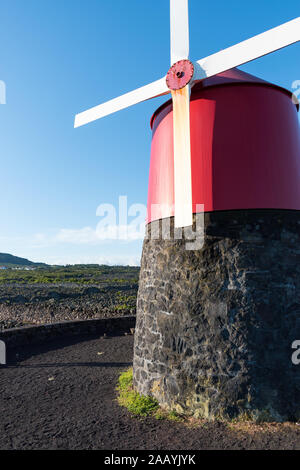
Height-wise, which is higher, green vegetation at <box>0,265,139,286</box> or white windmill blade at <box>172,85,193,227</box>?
white windmill blade at <box>172,85,193,227</box>

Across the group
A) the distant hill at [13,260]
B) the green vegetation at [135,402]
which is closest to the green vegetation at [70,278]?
the green vegetation at [135,402]

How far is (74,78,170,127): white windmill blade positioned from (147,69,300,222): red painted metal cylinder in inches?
38.2

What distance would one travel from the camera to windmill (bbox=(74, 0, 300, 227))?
6.55 meters

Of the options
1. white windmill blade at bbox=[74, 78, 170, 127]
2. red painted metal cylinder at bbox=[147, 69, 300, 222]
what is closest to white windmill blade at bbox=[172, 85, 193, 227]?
red painted metal cylinder at bbox=[147, 69, 300, 222]

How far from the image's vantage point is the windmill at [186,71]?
6.55 m

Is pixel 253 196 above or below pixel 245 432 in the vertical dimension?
above

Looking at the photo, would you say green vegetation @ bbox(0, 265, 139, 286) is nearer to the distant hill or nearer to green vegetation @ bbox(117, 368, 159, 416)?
green vegetation @ bbox(117, 368, 159, 416)

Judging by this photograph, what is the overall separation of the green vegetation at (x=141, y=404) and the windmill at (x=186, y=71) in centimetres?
414

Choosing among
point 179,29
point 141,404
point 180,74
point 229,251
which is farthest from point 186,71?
point 141,404

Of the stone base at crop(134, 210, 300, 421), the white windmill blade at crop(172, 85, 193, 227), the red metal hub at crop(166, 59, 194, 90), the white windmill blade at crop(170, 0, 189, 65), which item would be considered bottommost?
the stone base at crop(134, 210, 300, 421)
